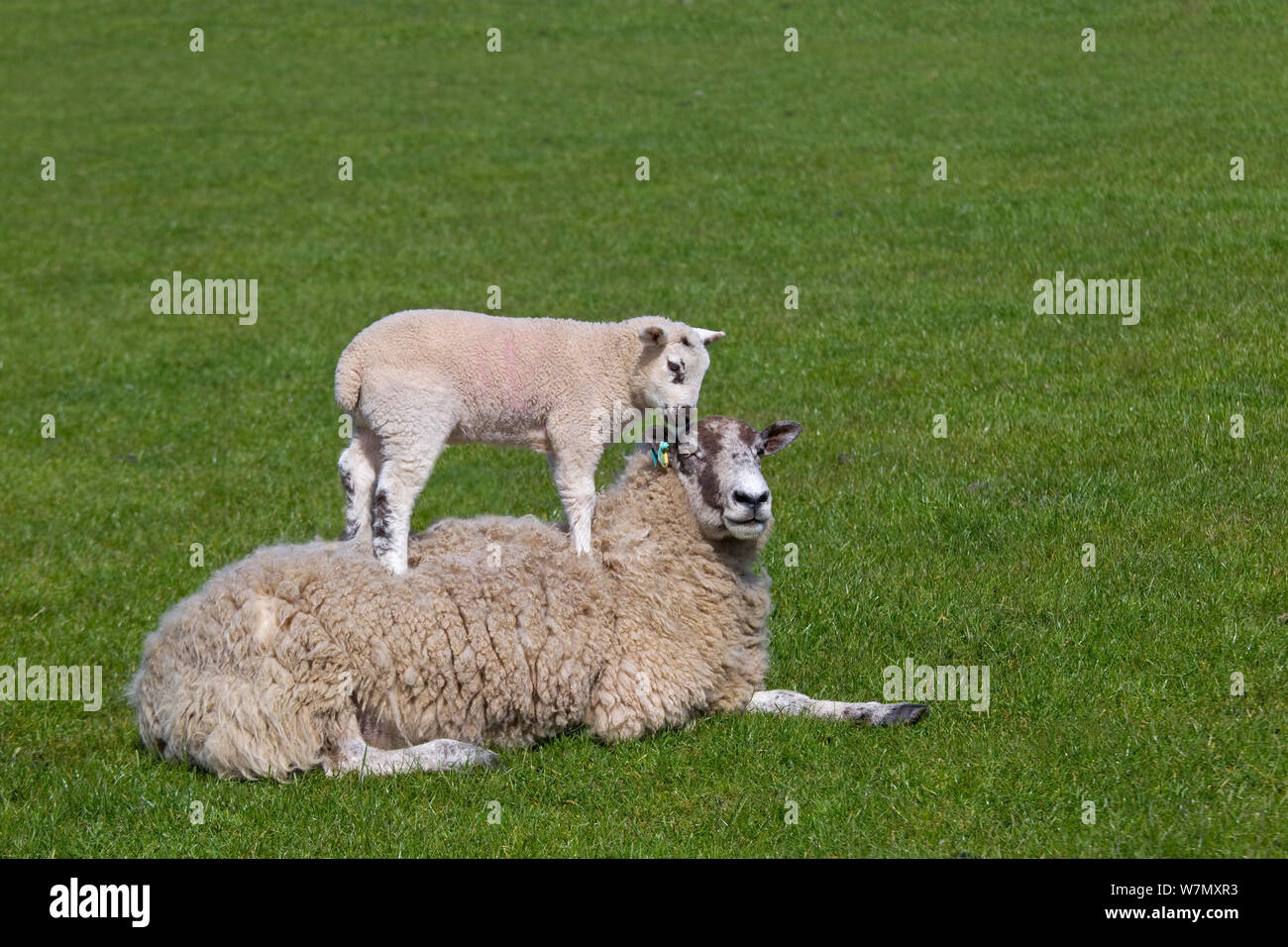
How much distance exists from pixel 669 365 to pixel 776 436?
79 centimetres

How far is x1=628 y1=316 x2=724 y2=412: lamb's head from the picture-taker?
23.4 ft

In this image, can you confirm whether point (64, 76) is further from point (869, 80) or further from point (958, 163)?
point (958, 163)

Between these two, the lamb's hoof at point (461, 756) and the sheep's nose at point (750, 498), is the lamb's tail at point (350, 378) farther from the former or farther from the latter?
the sheep's nose at point (750, 498)

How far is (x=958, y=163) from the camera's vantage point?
2188cm

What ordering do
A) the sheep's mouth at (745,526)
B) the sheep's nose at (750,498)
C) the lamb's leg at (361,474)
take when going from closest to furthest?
the sheep's nose at (750,498)
the sheep's mouth at (745,526)
the lamb's leg at (361,474)

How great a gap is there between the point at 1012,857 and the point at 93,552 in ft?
24.5

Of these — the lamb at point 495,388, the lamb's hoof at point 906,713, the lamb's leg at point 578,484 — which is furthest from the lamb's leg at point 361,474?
the lamb's hoof at point 906,713

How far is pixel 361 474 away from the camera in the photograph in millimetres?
7504

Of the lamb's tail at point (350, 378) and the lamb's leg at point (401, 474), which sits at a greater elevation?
the lamb's tail at point (350, 378)

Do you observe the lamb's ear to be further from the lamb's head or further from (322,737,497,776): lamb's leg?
(322,737,497,776): lamb's leg

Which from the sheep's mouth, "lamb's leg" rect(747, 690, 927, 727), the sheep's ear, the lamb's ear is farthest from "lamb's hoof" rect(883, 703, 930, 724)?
the sheep's ear

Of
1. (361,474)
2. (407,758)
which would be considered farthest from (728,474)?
(407,758)

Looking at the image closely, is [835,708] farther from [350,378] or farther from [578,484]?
[350,378]

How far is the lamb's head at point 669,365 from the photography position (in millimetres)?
7145
